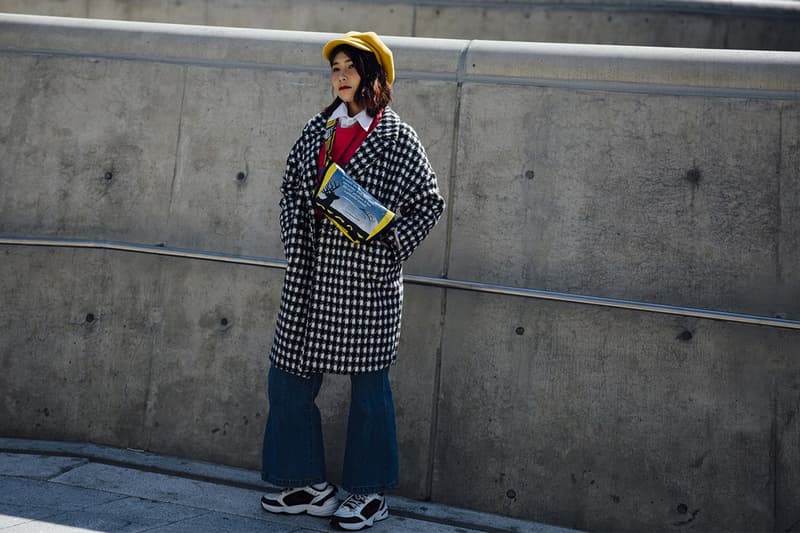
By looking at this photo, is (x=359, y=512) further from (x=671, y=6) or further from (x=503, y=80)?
(x=671, y=6)

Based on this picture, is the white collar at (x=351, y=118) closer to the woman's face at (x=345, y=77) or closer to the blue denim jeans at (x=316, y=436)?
the woman's face at (x=345, y=77)

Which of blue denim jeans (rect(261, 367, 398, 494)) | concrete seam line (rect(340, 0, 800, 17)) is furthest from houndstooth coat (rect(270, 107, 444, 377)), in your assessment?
concrete seam line (rect(340, 0, 800, 17))

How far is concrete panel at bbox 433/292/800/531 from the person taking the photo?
3.46 metres

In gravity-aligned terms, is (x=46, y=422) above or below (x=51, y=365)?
below

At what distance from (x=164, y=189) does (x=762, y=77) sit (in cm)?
310

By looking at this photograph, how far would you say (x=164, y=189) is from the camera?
13.8ft

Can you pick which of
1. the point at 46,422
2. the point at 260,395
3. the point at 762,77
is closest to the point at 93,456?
the point at 46,422

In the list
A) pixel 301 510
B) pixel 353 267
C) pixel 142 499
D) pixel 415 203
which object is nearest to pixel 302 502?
pixel 301 510

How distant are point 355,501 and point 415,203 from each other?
51.7 inches

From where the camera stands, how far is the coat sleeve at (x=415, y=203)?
323 centimetres

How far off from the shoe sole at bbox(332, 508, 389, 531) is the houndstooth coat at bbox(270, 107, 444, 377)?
64cm

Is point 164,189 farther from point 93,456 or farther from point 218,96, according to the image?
point 93,456

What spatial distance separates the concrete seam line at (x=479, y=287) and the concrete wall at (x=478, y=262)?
6 centimetres

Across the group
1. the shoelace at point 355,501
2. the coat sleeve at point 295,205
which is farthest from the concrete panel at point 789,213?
the coat sleeve at point 295,205
